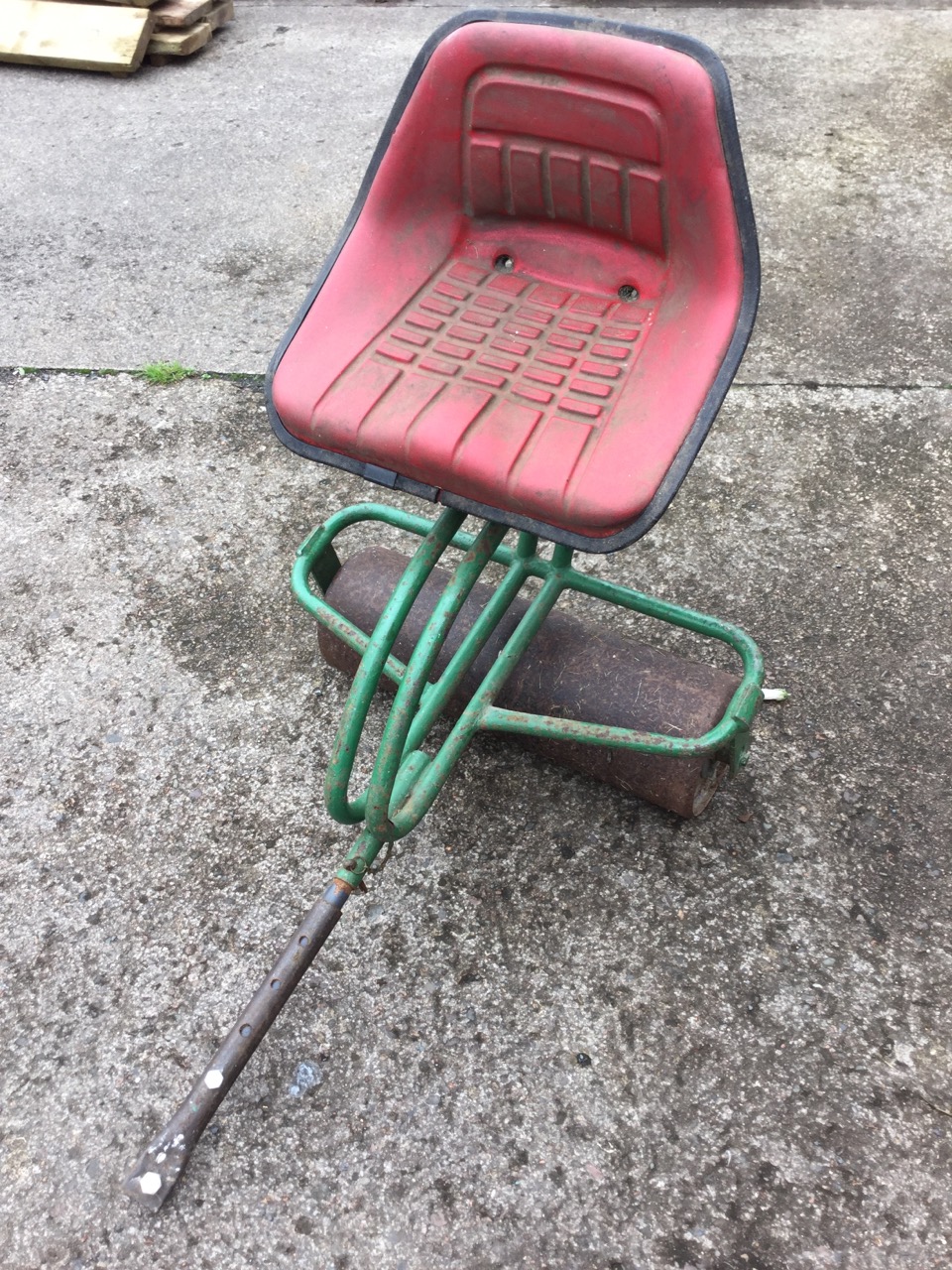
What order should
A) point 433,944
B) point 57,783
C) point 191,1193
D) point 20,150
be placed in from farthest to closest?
point 20,150 < point 57,783 < point 433,944 < point 191,1193

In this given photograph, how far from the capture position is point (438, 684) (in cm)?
153

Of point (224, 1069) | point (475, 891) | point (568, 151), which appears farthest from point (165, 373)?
point (224, 1069)

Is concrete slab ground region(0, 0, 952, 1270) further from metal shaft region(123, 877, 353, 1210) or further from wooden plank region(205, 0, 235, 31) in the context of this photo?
wooden plank region(205, 0, 235, 31)

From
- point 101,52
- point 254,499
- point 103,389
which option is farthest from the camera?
point 101,52

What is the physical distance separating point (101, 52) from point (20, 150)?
0.77m

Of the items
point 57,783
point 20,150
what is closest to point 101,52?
point 20,150

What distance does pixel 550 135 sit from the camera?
138cm

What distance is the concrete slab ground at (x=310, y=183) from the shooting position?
288 centimetres

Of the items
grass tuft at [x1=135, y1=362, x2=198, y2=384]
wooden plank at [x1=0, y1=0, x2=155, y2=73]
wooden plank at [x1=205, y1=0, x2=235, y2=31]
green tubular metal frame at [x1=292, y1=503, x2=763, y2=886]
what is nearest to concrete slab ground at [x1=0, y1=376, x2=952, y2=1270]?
green tubular metal frame at [x1=292, y1=503, x2=763, y2=886]

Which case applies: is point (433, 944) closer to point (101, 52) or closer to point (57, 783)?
point (57, 783)

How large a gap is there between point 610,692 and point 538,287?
2.11 feet

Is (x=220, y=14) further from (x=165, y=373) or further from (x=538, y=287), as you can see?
(x=538, y=287)

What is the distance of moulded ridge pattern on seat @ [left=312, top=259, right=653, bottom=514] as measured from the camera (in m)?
1.29

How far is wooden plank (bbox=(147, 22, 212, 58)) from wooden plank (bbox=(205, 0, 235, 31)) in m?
0.17
